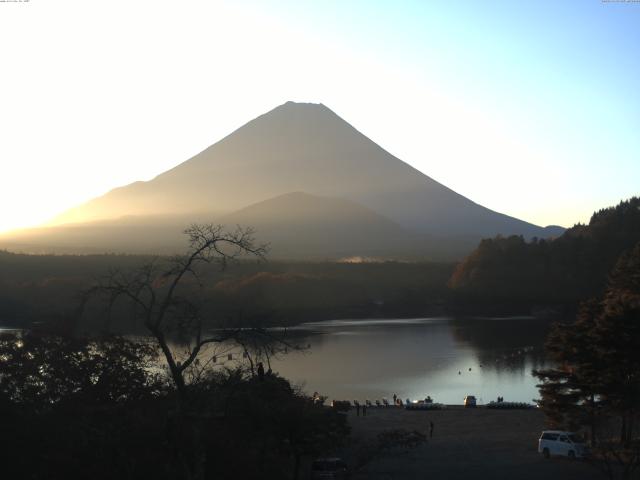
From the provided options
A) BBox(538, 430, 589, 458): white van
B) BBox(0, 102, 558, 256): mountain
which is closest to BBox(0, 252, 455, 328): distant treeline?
BBox(538, 430, 589, 458): white van

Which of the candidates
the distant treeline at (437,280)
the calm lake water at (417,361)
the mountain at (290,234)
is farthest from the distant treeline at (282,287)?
the mountain at (290,234)

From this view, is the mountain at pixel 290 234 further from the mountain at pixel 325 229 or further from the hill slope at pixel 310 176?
the hill slope at pixel 310 176

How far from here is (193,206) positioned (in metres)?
94.9

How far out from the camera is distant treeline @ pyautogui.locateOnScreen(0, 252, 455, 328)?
31.7 metres

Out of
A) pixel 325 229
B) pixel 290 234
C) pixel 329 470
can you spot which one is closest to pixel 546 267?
pixel 329 470

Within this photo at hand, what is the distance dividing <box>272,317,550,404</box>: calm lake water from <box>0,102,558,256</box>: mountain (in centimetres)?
6472

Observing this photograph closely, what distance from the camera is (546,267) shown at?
1597 inches

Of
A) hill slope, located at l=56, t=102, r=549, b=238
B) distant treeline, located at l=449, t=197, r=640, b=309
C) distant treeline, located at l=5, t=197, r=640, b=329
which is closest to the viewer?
distant treeline, located at l=5, t=197, r=640, b=329

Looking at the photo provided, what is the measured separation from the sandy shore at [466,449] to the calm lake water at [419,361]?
305 cm

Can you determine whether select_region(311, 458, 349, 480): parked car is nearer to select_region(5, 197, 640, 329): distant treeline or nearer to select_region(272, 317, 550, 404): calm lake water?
select_region(272, 317, 550, 404): calm lake water

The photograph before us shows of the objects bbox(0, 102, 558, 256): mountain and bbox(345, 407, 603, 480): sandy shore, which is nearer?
bbox(345, 407, 603, 480): sandy shore

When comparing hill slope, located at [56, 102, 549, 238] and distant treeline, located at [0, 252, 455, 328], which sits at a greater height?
hill slope, located at [56, 102, 549, 238]

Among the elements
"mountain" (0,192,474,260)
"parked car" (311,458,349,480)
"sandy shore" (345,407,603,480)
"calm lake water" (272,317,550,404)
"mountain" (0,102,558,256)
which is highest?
"mountain" (0,102,558,256)

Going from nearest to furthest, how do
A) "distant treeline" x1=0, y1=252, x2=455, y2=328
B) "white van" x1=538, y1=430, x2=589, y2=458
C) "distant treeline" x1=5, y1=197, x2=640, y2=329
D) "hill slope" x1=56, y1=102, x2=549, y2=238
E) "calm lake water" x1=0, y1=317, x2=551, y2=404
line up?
"white van" x1=538, y1=430, x2=589, y2=458 < "calm lake water" x1=0, y1=317, x2=551, y2=404 < "distant treeline" x1=0, y1=252, x2=455, y2=328 < "distant treeline" x1=5, y1=197, x2=640, y2=329 < "hill slope" x1=56, y1=102, x2=549, y2=238
